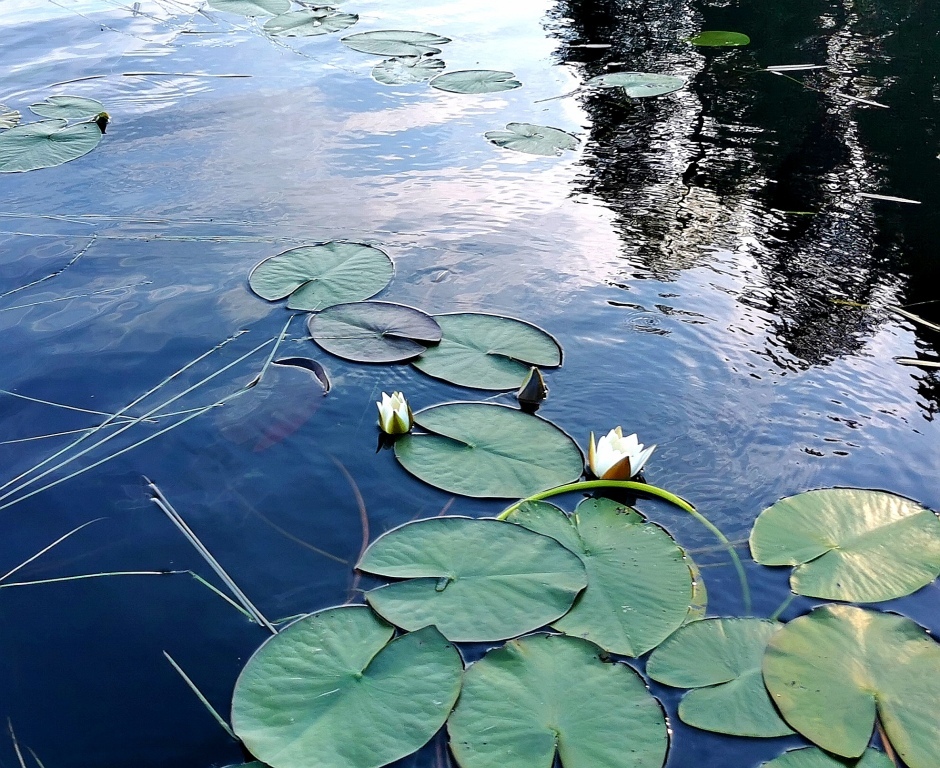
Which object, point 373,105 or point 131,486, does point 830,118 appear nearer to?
point 373,105

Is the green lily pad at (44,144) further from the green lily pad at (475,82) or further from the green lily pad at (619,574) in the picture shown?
the green lily pad at (619,574)

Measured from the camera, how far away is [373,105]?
3.76m

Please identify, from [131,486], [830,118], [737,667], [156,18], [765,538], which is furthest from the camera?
[156,18]

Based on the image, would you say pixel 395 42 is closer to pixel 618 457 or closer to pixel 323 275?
pixel 323 275

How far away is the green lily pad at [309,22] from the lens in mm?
4711

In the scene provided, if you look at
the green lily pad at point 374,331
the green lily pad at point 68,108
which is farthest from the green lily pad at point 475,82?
the green lily pad at point 374,331

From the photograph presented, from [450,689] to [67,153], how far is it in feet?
9.64

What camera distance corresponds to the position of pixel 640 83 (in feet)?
13.1

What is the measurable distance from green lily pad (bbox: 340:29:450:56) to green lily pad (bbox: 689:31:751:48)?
1.54 metres

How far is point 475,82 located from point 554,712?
11.3ft

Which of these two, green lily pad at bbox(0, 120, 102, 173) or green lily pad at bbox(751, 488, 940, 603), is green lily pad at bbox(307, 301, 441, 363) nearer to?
green lily pad at bbox(751, 488, 940, 603)

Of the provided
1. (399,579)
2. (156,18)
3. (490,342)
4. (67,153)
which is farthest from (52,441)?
(156,18)

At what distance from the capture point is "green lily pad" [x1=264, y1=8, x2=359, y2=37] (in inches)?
185

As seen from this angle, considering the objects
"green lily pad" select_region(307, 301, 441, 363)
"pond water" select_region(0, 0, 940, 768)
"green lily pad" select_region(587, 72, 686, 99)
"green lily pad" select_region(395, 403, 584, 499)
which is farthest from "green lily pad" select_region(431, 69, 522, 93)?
"green lily pad" select_region(395, 403, 584, 499)
